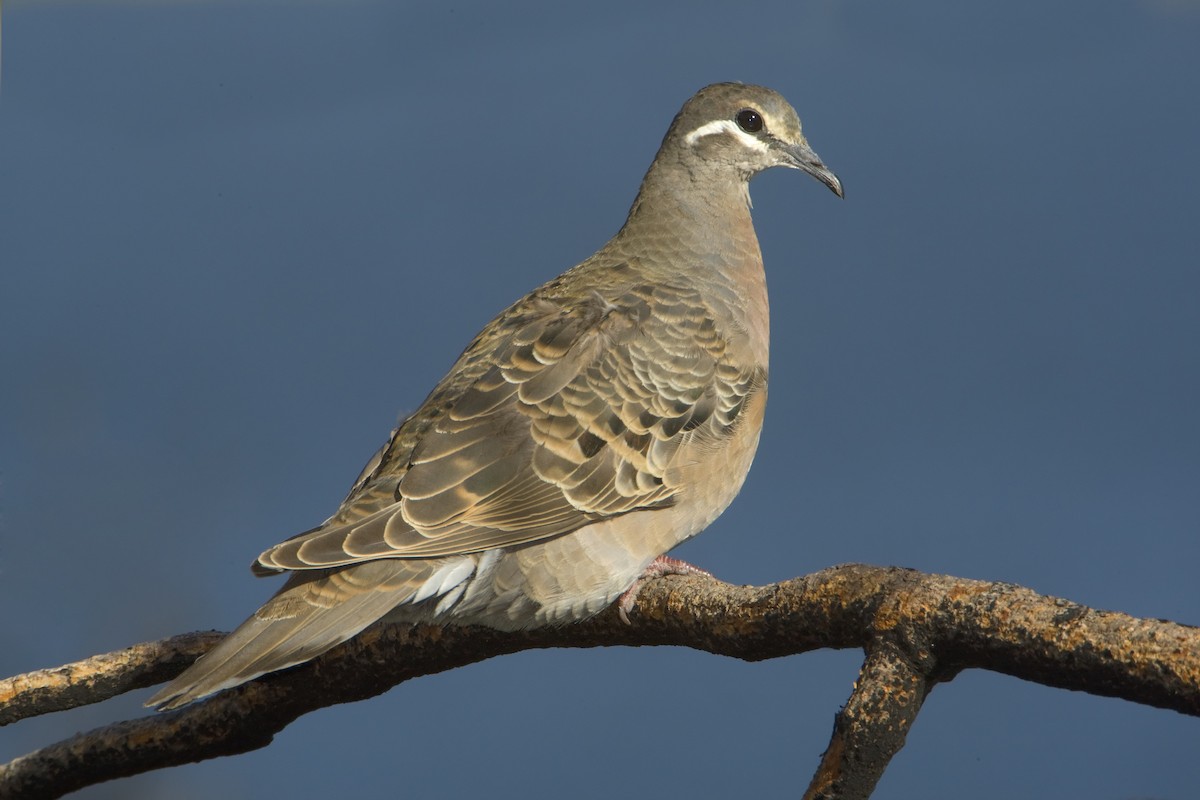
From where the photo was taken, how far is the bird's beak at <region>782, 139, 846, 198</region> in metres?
4.02

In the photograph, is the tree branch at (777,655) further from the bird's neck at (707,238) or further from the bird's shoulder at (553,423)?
the bird's neck at (707,238)

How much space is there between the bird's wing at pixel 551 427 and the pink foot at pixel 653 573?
153 mm

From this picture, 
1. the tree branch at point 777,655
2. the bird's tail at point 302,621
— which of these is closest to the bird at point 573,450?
the bird's tail at point 302,621

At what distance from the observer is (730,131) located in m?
4.03

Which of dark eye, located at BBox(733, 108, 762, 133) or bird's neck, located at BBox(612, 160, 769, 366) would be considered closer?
bird's neck, located at BBox(612, 160, 769, 366)

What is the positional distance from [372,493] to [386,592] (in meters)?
0.35

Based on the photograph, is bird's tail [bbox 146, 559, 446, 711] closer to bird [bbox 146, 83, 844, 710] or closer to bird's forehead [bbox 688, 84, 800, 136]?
bird [bbox 146, 83, 844, 710]

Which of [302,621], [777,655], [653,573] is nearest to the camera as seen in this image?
[777,655]

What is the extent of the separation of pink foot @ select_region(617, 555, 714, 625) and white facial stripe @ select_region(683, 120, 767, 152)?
139cm

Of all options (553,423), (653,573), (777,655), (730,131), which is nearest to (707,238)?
(730,131)

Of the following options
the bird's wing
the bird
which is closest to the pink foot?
the bird

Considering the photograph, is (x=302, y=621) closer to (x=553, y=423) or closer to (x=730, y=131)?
(x=553, y=423)

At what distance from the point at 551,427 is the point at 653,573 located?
1.47ft

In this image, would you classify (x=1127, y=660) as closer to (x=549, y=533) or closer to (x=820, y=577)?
(x=820, y=577)
